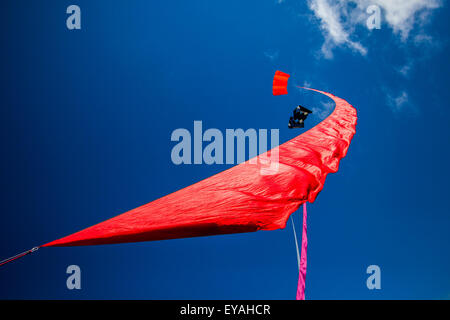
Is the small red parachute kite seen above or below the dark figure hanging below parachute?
below

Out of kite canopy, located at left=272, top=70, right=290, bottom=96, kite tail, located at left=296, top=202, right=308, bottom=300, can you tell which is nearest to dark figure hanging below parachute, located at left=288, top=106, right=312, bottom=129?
kite canopy, located at left=272, top=70, right=290, bottom=96

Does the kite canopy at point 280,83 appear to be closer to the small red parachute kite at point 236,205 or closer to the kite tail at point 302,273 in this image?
the small red parachute kite at point 236,205

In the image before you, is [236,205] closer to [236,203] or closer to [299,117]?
[236,203]

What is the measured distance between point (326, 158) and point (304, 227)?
34.6 inches

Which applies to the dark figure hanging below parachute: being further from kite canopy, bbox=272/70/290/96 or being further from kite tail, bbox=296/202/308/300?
kite tail, bbox=296/202/308/300

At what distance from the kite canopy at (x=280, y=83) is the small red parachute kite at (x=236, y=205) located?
1.68m

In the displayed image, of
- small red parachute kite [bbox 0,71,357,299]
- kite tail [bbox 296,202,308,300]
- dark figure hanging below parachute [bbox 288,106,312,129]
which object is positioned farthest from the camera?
dark figure hanging below parachute [bbox 288,106,312,129]

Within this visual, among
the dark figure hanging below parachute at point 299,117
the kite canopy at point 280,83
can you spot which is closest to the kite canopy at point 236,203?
the kite canopy at point 280,83

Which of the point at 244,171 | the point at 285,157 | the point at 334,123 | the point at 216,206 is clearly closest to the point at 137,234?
the point at 216,206

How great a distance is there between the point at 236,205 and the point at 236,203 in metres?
0.03

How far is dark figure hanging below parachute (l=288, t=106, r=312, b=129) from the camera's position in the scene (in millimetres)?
4978

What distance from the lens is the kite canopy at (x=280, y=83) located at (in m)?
4.20

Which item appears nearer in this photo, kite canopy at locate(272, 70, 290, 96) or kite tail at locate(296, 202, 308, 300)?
kite tail at locate(296, 202, 308, 300)

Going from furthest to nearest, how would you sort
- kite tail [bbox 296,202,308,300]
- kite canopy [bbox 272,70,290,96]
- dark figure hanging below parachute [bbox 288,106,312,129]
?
dark figure hanging below parachute [bbox 288,106,312,129]
kite canopy [bbox 272,70,290,96]
kite tail [bbox 296,202,308,300]
